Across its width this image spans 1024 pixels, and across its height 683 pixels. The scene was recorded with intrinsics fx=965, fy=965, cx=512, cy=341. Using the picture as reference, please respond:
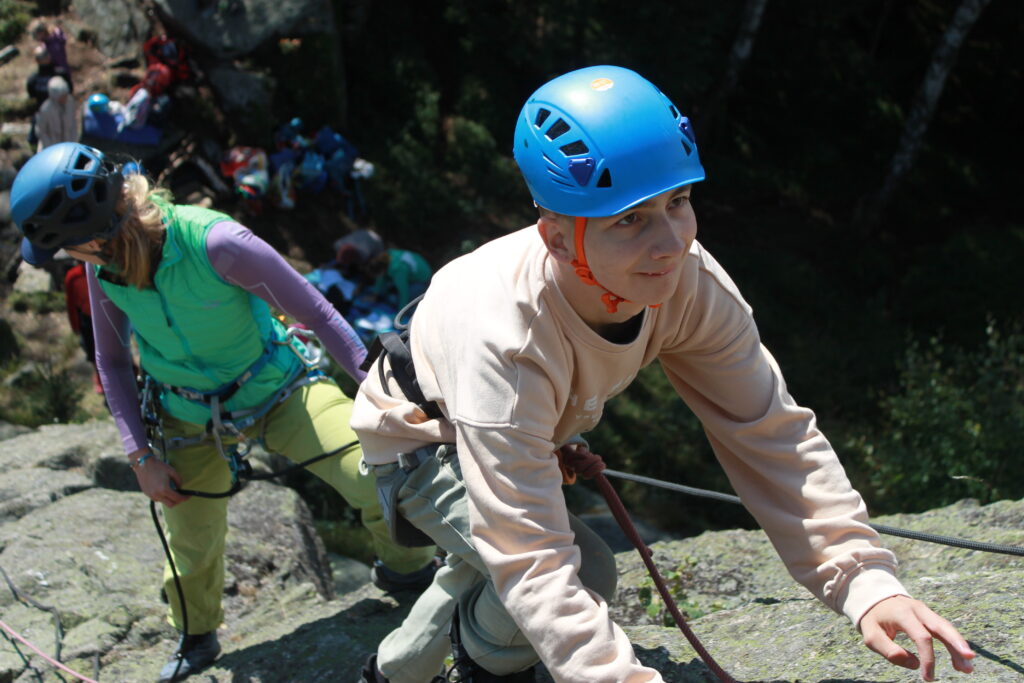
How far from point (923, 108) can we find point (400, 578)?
12.4m

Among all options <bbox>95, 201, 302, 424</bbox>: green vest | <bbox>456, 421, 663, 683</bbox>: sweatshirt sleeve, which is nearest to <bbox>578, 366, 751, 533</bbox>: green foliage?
<bbox>95, 201, 302, 424</bbox>: green vest

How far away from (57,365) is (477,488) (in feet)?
29.6

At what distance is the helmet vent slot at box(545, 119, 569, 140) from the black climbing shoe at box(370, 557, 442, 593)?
8.43ft

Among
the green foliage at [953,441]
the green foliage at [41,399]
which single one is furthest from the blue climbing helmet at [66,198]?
the green foliage at [953,441]

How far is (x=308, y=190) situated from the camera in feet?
40.3

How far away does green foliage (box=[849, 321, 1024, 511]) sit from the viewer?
7492 mm

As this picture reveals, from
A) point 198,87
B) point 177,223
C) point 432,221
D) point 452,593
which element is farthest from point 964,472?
point 198,87

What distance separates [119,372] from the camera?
395cm

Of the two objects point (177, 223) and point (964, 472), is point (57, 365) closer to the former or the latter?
point (177, 223)

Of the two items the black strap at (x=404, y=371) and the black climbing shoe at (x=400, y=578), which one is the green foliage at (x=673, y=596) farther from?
the black strap at (x=404, y=371)

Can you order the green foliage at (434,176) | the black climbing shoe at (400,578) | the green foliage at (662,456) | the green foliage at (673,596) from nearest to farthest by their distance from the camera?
the green foliage at (673,596)
the black climbing shoe at (400,578)
the green foliage at (662,456)
the green foliage at (434,176)

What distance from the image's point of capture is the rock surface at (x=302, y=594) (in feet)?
10.5

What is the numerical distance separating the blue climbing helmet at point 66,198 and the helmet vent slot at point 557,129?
6.32 ft

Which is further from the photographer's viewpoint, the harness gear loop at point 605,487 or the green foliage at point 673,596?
the green foliage at point 673,596
